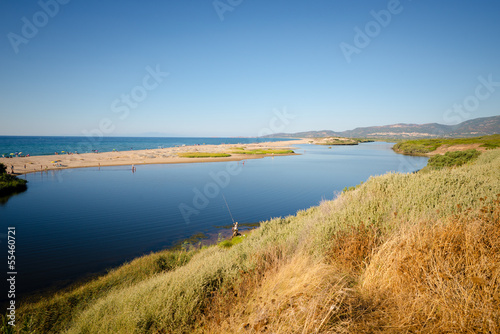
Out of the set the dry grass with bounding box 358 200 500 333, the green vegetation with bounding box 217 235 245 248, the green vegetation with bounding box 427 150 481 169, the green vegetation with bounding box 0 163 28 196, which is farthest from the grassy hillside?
the green vegetation with bounding box 0 163 28 196

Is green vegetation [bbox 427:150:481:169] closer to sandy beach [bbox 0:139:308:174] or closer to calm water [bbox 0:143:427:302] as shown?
calm water [bbox 0:143:427:302]

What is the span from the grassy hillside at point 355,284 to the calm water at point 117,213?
3.85 m

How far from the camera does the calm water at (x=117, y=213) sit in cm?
1041

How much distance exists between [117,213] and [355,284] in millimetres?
16954

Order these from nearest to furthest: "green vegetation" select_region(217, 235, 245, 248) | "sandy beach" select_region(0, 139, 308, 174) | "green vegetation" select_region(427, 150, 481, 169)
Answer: "green vegetation" select_region(217, 235, 245, 248) < "green vegetation" select_region(427, 150, 481, 169) < "sandy beach" select_region(0, 139, 308, 174)

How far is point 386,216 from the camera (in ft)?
19.1

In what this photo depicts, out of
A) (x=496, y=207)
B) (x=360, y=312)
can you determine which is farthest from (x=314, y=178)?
(x=360, y=312)

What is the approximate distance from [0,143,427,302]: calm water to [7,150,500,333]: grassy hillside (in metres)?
3.85

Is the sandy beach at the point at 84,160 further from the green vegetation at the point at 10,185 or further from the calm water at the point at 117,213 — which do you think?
the green vegetation at the point at 10,185

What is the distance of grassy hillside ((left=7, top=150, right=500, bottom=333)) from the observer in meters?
2.96

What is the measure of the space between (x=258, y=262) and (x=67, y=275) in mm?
8748

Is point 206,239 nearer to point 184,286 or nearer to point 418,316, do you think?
point 184,286
